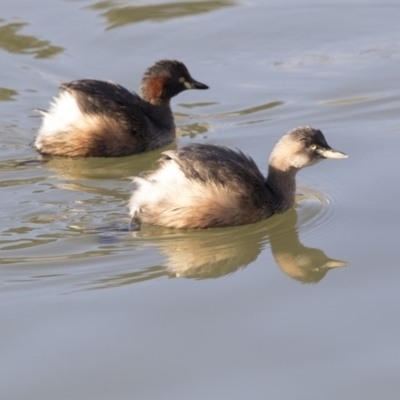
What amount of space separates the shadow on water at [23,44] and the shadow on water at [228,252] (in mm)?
4009

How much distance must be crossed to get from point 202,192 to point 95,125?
1841 millimetres

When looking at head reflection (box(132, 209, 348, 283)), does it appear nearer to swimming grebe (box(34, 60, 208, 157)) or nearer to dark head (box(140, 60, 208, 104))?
swimming grebe (box(34, 60, 208, 157))

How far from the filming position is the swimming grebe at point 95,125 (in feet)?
25.3

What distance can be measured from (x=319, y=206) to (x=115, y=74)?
11.0ft

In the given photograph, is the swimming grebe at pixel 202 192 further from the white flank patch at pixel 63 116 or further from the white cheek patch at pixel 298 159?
the white flank patch at pixel 63 116

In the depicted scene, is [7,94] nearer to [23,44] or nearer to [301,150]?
[23,44]

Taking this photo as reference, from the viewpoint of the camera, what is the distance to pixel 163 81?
8.30 m

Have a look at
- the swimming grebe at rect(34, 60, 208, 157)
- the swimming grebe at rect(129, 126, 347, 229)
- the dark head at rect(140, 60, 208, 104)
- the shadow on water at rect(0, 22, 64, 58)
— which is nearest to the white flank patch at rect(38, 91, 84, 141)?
the swimming grebe at rect(34, 60, 208, 157)

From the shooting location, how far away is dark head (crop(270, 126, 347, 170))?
254 inches

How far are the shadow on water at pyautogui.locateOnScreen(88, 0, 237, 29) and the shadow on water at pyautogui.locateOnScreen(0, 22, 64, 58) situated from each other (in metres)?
0.88

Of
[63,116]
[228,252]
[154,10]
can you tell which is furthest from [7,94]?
[228,252]

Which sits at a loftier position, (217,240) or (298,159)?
(298,159)

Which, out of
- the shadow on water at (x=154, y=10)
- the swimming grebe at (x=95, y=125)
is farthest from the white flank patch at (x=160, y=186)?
the shadow on water at (x=154, y=10)

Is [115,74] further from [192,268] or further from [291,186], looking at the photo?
[192,268]
